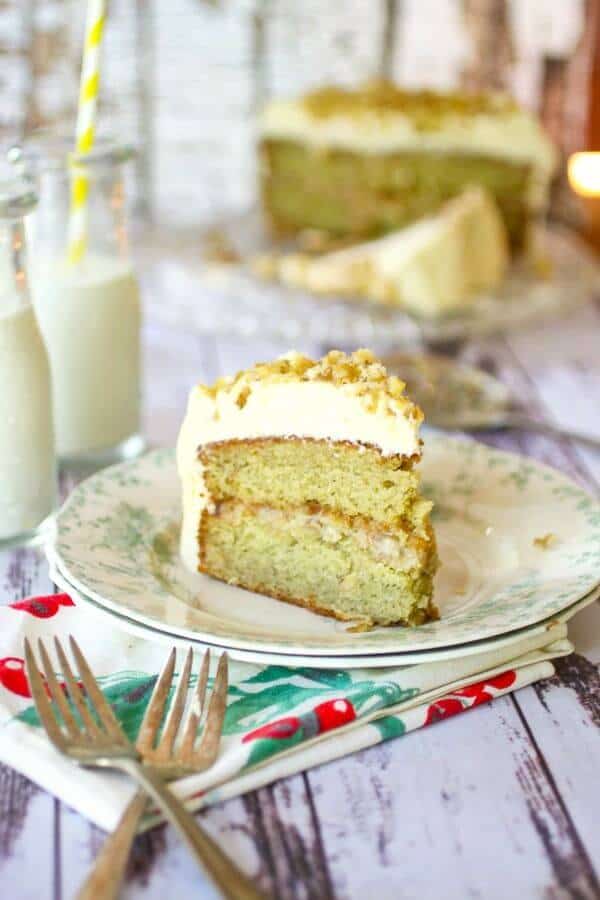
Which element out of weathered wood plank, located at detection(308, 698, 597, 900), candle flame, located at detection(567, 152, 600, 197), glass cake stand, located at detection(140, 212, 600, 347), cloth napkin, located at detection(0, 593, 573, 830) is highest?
candle flame, located at detection(567, 152, 600, 197)

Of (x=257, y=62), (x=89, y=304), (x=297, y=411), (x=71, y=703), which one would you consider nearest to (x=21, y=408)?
(x=89, y=304)

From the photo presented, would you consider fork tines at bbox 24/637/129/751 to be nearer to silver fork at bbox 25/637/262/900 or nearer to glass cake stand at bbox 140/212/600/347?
silver fork at bbox 25/637/262/900

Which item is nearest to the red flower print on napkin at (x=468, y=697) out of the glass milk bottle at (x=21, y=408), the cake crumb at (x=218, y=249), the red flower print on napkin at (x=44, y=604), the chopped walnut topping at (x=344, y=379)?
the chopped walnut topping at (x=344, y=379)

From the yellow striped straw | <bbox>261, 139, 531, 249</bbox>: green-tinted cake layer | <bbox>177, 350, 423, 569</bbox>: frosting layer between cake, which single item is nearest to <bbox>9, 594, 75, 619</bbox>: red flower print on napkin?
<bbox>177, 350, 423, 569</bbox>: frosting layer between cake

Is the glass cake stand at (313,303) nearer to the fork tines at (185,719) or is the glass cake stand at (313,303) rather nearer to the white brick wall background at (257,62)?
the white brick wall background at (257,62)

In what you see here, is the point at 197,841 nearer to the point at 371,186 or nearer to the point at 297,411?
the point at 297,411

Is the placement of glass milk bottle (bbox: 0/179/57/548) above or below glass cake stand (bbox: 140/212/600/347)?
above

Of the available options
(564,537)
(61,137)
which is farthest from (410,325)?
(564,537)
